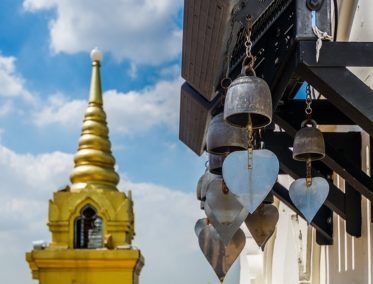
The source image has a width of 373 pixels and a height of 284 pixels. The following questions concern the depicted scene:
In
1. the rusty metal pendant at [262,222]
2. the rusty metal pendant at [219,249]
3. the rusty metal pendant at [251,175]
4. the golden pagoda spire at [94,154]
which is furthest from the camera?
the golden pagoda spire at [94,154]

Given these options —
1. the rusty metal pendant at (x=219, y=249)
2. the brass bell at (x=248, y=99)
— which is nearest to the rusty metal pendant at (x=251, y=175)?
the brass bell at (x=248, y=99)

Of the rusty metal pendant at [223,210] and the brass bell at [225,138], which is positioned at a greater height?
the brass bell at [225,138]

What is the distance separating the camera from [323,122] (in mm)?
3484

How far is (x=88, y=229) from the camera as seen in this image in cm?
1261

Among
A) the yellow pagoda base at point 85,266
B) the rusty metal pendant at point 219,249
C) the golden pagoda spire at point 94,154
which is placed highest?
the golden pagoda spire at point 94,154

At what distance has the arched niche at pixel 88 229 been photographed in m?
12.4

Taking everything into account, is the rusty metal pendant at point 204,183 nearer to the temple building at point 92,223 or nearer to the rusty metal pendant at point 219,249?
the rusty metal pendant at point 219,249

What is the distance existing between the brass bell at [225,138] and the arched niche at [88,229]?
9.71 m

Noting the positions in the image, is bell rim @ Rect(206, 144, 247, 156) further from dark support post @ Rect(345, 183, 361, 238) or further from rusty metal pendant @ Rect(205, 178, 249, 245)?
dark support post @ Rect(345, 183, 361, 238)

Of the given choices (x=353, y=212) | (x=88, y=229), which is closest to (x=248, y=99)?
(x=353, y=212)

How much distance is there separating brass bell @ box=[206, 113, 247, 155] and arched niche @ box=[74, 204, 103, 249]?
31.9 feet

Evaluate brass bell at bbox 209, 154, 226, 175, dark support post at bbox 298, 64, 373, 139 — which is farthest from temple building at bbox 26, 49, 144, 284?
dark support post at bbox 298, 64, 373, 139

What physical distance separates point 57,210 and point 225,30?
1036 centimetres

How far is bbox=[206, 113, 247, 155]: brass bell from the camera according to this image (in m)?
2.79
